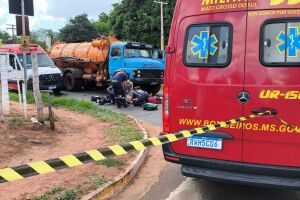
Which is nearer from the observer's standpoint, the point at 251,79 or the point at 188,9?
the point at 251,79

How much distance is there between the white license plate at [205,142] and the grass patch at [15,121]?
502 cm

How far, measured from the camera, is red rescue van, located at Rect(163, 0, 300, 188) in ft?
14.4

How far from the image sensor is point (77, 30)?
5466 cm

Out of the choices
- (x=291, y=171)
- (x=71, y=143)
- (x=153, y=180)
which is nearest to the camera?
(x=291, y=171)

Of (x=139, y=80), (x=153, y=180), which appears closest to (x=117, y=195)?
(x=153, y=180)

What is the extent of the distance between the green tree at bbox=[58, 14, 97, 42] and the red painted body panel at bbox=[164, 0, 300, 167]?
5012cm

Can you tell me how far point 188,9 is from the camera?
Answer: 4.95 meters

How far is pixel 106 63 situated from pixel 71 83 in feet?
9.23

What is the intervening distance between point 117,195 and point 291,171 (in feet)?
7.16

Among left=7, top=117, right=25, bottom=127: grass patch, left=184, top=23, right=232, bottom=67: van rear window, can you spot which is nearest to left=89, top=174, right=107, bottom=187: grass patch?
left=184, top=23, right=232, bottom=67: van rear window

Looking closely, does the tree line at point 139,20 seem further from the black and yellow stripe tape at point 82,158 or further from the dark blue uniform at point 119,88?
the black and yellow stripe tape at point 82,158

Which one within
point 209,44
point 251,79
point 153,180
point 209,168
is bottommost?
point 153,180

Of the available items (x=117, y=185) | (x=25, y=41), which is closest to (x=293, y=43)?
(x=117, y=185)

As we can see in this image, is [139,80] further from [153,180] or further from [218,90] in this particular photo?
[218,90]
